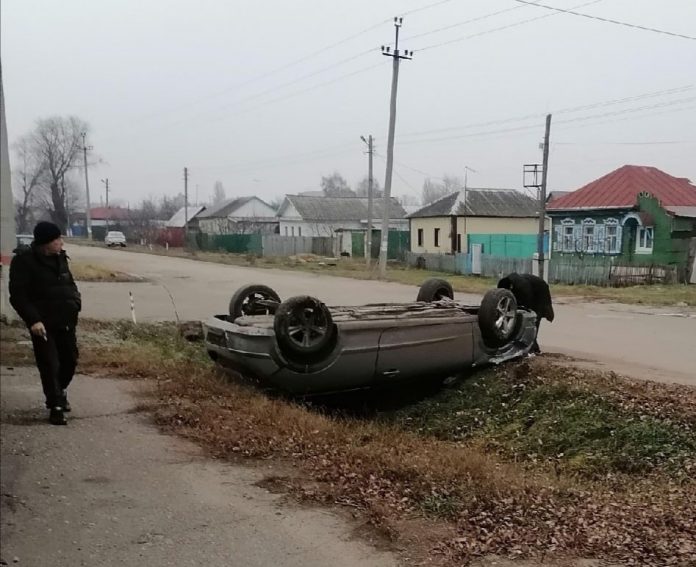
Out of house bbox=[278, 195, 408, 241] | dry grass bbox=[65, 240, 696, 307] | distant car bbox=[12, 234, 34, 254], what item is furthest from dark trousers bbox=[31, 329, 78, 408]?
house bbox=[278, 195, 408, 241]

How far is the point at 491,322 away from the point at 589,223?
46.0ft

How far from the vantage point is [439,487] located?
412 centimetres

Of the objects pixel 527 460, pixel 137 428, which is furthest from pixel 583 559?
pixel 137 428

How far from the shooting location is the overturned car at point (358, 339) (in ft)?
21.7

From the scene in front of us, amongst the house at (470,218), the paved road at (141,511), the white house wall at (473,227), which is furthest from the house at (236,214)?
the paved road at (141,511)

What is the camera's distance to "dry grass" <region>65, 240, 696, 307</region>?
786 inches

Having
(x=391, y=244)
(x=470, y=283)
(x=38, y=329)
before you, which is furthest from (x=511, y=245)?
(x=38, y=329)

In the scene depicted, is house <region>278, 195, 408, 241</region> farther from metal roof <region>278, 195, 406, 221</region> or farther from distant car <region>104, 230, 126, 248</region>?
distant car <region>104, 230, 126, 248</region>

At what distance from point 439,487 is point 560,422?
272cm

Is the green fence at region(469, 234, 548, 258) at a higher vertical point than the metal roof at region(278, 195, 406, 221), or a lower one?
lower

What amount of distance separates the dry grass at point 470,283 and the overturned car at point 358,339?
33.1ft

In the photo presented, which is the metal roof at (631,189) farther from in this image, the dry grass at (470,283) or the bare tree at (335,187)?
the bare tree at (335,187)

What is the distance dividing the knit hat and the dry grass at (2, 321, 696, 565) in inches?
34.3

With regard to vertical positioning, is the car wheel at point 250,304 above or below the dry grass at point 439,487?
above
